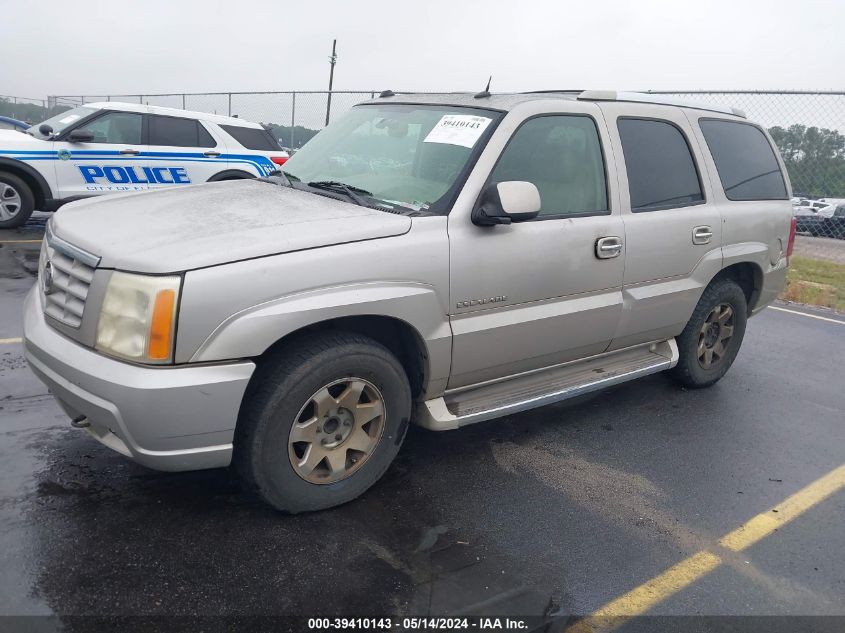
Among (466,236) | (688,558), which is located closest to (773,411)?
(688,558)

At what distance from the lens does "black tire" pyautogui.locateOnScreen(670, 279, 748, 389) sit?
15.5 feet

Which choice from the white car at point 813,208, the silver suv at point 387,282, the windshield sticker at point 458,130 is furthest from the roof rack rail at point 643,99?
the white car at point 813,208

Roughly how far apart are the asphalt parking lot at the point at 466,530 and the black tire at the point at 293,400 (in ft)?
0.48

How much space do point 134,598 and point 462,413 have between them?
64.3 inches

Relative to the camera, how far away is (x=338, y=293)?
9.45ft

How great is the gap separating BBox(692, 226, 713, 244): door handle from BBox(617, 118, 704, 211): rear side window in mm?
177

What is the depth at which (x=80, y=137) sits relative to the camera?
30.6 feet

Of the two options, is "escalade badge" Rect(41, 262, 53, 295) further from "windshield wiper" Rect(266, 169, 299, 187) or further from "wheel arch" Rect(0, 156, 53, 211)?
"wheel arch" Rect(0, 156, 53, 211)

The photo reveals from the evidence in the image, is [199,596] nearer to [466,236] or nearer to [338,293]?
[338,293]

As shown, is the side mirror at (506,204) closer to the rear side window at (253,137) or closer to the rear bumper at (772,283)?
the rear bumper at (772,283)

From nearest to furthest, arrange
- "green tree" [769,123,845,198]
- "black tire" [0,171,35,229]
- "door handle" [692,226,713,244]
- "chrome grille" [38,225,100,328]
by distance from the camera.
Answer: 1. "chrome grille" [38,225,100,328]
2. "door handle" [692,226,713,244]
3. "black tire" [0,171,35,229]
4. "green tree" [769,123,845,198]

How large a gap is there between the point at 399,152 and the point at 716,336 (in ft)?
9.22

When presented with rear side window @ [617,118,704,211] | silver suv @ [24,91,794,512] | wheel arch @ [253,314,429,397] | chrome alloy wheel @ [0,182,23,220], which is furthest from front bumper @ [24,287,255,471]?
chrome alloy wheel @ [0,182,23,220]

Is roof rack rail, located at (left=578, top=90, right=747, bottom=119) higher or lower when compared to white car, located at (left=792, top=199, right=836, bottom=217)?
higher
